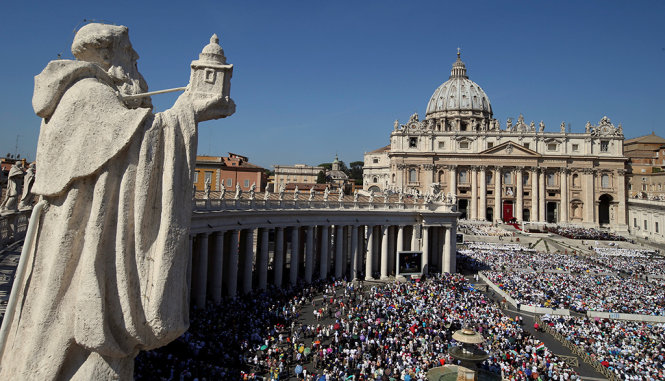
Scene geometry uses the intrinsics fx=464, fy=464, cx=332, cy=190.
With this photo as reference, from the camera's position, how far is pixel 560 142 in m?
97.9

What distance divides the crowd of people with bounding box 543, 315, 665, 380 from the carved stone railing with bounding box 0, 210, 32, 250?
2281cm

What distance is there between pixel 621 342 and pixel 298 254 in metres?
24.5

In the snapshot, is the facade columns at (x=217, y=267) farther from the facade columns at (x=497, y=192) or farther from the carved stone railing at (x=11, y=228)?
the facade columns at (x=497, y=192)

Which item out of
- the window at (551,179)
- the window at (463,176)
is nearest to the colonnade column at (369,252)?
the window at (463,176)

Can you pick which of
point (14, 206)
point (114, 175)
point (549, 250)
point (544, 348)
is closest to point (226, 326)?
point (14, 206)

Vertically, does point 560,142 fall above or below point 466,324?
above

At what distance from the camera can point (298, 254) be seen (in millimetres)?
40094

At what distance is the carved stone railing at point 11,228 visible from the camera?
48.4 ft

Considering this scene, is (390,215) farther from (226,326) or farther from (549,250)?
(549,250)

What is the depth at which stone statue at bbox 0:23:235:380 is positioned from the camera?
4379 mm

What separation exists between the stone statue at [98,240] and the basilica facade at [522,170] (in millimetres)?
91841

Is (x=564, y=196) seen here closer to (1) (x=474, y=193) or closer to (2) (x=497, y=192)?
(2) (x=497, y=192)

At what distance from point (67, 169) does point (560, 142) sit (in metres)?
107

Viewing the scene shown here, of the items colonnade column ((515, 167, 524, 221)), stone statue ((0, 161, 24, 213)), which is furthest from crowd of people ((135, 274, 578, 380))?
colonnade column ((515, 167, 524, 221))
